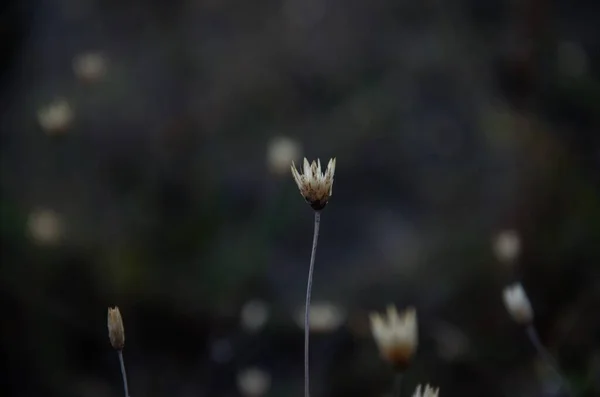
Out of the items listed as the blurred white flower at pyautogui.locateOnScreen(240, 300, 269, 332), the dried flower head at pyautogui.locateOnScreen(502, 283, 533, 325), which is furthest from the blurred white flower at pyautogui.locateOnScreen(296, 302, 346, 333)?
the dried flower head at pyautogui.locateOnScreen(502, 283, 533, 325)

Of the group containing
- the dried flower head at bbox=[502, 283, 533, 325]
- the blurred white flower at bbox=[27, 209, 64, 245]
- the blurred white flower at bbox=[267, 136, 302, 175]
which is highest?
the blurred white flower at bbox=[267, 136, 302, 175]

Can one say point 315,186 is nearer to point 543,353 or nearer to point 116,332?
point 116,332

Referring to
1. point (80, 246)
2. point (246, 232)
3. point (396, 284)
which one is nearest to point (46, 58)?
point (80, 246)

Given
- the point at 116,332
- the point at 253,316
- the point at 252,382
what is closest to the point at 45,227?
the point at 253,316

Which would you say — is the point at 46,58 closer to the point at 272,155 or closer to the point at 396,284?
the point at 272,155

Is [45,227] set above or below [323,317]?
above

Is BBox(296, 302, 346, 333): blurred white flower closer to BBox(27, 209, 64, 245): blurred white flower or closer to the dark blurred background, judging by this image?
the dark blurred background
